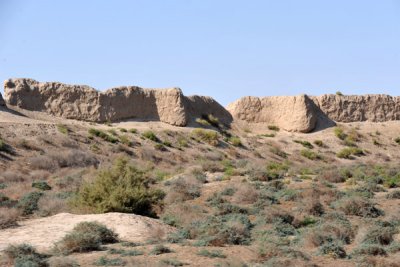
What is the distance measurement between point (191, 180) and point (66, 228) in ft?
33.1

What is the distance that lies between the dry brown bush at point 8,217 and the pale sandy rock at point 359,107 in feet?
129

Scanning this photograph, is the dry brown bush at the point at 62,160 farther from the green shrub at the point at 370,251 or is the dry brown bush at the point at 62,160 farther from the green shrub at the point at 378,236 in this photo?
the green shrub at the point at 370,251

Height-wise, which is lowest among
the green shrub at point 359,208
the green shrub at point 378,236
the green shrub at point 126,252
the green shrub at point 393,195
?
the green shrub at point 126,252

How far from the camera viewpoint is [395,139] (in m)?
53.5

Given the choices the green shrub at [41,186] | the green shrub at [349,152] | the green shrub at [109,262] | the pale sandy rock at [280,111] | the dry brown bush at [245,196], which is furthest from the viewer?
the pale sandy rock at [280,111]

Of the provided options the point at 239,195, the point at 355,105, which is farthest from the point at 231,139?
the point at 239,195

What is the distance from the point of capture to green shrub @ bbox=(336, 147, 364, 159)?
4901 centimetres

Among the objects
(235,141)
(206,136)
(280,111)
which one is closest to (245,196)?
(206,136)

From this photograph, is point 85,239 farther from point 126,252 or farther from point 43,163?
point 43,163

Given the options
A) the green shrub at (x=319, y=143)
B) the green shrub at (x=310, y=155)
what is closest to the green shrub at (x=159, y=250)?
the green shrub at (x=310, y=155)

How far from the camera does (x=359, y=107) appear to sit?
55.8m

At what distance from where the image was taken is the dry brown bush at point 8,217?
18.2 meters

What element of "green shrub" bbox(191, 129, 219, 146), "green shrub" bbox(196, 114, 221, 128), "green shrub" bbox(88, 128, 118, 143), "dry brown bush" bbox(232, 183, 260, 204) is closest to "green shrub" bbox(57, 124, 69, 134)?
"green shrub" bbox(88, 128, 118, 143)

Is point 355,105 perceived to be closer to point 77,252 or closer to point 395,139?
point 395,139
